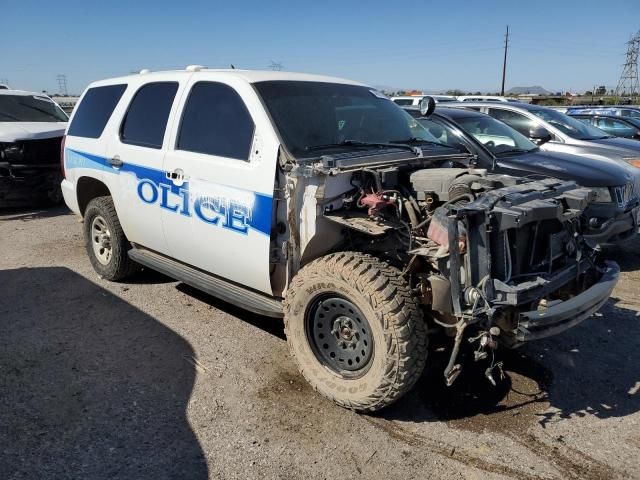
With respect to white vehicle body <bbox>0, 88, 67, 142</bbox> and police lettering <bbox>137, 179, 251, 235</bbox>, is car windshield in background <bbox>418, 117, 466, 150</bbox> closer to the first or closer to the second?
police lettering <bbox>137, 179, 251, 235</bbox>

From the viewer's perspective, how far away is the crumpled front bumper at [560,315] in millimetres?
2943

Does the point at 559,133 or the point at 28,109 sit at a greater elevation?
the point at 28,109

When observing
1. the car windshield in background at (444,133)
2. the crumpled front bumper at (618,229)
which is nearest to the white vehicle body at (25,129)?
the car windshield in background at (444,133)

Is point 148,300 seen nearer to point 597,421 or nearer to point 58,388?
point 58,388

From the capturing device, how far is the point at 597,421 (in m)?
3.38

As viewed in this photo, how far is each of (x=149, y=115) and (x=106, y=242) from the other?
1.61 metres

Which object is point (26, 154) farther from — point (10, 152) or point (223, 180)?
point (223, 180)

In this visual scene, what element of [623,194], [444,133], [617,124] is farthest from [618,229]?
[617,124]

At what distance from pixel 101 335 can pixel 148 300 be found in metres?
0.80

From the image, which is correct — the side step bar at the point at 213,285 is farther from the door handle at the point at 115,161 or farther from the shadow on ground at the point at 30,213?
the shadow on ground at the point at 30,213

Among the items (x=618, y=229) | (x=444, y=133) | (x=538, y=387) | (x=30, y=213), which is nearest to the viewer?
(x=538, y=387)

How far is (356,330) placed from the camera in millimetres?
3398

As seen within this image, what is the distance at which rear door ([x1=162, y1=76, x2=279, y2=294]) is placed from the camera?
3711 millimetres

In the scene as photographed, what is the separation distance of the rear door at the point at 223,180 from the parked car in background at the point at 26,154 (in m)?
5.83
